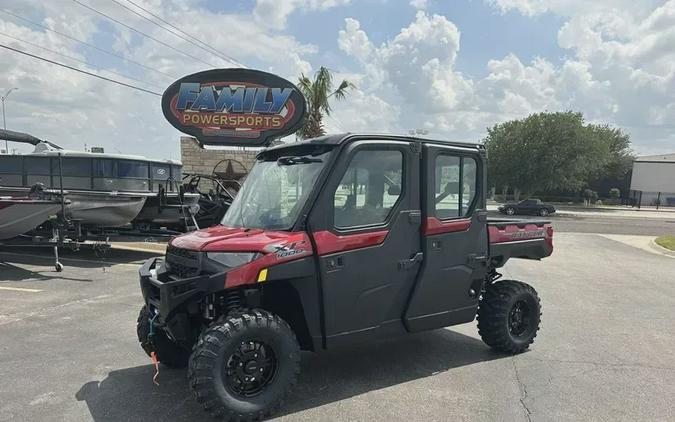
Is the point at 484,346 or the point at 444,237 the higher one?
the point at 444,237

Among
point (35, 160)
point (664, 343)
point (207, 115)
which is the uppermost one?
point (207, 115)

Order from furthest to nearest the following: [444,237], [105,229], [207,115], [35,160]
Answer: [207,115]
[35,160]
[105,229]
[444,237]

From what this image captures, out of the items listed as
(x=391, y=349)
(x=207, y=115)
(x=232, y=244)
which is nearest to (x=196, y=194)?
(x=207, y=115)

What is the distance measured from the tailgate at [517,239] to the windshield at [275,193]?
2.15 meters

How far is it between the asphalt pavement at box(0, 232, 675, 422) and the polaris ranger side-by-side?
481mm

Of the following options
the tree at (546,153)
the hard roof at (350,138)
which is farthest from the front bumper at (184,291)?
the tree at (546,153)

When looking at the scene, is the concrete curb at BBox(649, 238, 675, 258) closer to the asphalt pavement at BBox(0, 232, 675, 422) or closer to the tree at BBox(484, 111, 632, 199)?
the asphalt pavement at BBox(0, 232, 675, 422)

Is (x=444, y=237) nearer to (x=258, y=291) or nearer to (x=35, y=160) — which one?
(x=258, y=291)

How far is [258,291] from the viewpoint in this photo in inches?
154

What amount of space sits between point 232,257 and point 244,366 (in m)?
0.82

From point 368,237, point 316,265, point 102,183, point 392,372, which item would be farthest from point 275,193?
point 102,183

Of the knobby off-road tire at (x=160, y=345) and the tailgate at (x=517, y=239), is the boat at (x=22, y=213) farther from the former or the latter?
the tailgate at (x=517, y=239)

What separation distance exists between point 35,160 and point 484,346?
11.6 metres

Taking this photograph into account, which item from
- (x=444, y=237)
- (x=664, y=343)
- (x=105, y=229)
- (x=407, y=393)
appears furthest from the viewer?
(x=105, y=229)
